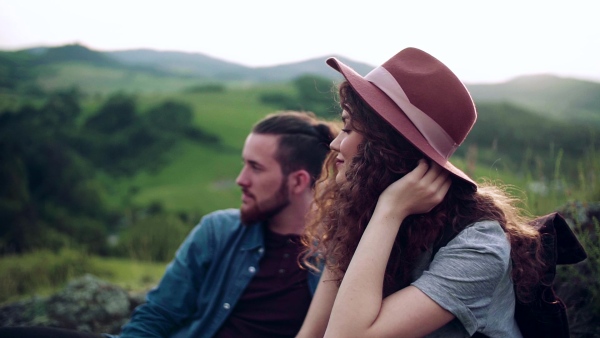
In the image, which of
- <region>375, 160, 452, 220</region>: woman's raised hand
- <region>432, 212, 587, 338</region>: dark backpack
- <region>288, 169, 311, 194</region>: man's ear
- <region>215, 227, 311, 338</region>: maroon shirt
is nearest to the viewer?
<region>375, 160, 452, 220</region>: woman's raised hand

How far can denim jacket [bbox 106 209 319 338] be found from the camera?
304cm

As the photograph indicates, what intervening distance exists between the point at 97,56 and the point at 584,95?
16137mm

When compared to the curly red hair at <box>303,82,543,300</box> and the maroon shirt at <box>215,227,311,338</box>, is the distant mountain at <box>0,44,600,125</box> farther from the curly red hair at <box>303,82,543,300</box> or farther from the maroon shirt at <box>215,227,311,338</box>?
the curly red hair at <box>303,82,543,300</box>

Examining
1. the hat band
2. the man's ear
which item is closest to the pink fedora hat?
the hat band

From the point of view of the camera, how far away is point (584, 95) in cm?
990

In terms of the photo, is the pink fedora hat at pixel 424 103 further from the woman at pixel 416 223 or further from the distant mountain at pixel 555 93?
the distant mountain at pixel 555 93

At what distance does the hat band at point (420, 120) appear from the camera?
2.02 metres

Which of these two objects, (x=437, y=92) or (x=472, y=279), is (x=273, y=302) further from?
(x=437, y=92)

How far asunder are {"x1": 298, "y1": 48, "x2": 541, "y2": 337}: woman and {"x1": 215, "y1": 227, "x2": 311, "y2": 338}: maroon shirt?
2.92 feet

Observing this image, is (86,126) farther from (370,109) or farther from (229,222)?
(370,109)

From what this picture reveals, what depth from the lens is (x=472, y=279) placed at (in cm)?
184

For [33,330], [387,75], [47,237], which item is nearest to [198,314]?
[33,330]

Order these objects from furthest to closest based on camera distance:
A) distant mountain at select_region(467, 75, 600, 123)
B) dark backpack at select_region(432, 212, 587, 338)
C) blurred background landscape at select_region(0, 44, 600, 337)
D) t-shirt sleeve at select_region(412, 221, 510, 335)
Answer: distant mountain at select_region(467, 75, 600, 123) < blurred background landscape at select_region(0, 44, 600, 337) < dark backpack at select_region(432, 212, 587, 338) < t-shirt sleeve at select_region(412, 221, 510, 335)

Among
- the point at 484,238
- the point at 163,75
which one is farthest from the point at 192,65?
the point at 484,238
